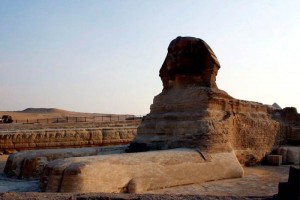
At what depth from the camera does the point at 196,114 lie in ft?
Result: 26.1

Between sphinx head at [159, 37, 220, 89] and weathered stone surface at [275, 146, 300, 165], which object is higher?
sphinx head at [159, 37, 220, 89]

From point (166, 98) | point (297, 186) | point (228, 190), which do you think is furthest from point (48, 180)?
point (166, 98)

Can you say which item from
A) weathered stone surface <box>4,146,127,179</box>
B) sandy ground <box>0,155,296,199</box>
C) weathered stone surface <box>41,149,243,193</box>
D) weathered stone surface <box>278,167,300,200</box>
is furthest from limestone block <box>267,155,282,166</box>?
weathered stone surface <box>278,167,300,200</box>

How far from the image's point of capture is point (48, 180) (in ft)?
17.6

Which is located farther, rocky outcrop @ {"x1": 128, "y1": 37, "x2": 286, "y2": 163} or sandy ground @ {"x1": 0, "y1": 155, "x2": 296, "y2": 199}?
rocky outcrop @ {"x1": 128, "y1": 37, "x2": 286, "y2": 163}

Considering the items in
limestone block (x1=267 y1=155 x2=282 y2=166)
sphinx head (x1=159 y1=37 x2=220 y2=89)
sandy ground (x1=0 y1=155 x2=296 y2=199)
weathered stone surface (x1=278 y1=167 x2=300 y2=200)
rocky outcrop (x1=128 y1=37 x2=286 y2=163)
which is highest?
sphinx head (x1=159 y1=37 x2=220 y2=89)

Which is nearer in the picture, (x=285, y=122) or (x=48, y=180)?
(x=48, y=180)

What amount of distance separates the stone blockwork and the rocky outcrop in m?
7.07

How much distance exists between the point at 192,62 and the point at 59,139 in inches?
330

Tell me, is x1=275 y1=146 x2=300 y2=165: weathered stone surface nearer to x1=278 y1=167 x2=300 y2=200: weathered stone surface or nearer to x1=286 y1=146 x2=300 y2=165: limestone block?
x1=286 y1=146 x2=300 y2=165: limestone block

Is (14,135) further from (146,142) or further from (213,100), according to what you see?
(213,100)

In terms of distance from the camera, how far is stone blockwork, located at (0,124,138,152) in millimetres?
14641

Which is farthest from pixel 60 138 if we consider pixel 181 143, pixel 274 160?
pixel 274 160

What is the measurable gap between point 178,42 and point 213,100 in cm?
166
